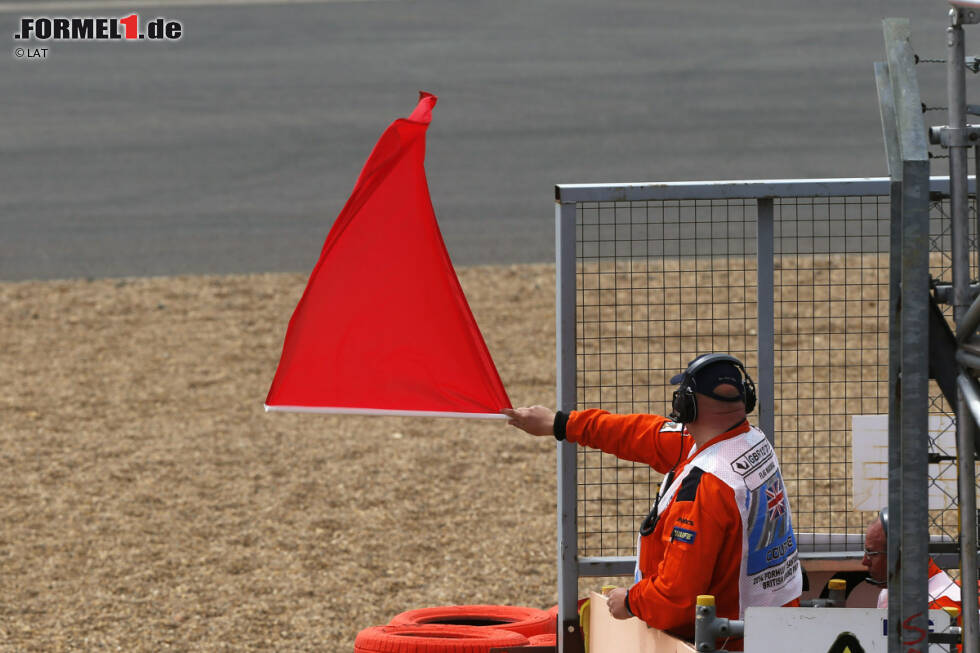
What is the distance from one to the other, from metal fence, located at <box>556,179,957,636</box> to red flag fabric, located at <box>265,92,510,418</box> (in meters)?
0.44

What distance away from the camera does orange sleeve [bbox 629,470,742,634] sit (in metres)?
4.24

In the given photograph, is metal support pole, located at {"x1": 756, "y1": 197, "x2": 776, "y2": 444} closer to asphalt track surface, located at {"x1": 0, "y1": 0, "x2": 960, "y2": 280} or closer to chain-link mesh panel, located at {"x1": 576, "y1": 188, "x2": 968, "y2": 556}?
chain-link mesh panel, located at {"x1": 576, "y1": 188, "x2": 968, "y2": 556}

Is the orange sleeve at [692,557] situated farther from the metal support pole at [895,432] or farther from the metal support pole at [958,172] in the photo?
the metal support pole at [958,172]

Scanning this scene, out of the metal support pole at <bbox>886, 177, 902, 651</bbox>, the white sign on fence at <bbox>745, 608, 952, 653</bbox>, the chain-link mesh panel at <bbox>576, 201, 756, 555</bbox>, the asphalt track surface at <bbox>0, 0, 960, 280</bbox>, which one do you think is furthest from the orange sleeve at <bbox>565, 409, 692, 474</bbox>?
the asphalt track surface at <bbox>0, 0, 960, 280</bbox>

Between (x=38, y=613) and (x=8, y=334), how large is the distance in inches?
228

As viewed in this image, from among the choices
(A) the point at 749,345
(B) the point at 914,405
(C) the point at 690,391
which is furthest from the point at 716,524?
(A) the point at 749,345

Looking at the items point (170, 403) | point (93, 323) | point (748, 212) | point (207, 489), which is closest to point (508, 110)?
point (748, 212)

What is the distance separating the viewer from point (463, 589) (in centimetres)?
822

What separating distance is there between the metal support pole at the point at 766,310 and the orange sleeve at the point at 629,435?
1.25ft

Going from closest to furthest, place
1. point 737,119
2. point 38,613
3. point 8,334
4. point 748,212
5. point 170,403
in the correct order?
1. point 38,613
2. point 170,403
3. point 8,334
4. point 748,212
5. point 737,119

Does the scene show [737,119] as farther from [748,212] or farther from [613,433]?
[613,433]

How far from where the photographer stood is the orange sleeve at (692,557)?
424cm

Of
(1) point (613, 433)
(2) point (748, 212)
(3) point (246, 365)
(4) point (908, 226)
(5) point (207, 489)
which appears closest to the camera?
(4) point (908, 226)

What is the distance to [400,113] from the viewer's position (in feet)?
65.9
